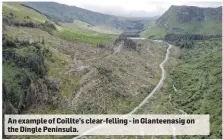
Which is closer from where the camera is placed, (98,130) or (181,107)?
(98,130)

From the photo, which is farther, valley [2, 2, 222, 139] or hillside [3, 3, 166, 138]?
valley [2, 2, 222, 139]

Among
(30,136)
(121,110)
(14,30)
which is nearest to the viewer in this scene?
(30,136)

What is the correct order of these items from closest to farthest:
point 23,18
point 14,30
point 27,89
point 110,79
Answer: point 27,89, point 110,79, point 14,30, point 23,18

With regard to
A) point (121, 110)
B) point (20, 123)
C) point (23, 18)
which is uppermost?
point (23, 18)

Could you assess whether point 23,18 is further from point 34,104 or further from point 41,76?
point 34,104

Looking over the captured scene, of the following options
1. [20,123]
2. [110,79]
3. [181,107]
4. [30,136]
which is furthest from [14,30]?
[20,123]

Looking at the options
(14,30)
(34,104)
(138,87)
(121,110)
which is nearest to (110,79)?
(138,87)

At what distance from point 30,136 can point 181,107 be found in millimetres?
35846

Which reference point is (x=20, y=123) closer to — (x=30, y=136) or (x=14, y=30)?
(x=30, y=136)

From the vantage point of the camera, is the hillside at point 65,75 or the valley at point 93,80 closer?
the hillside at point 65,75

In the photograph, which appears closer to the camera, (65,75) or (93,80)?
(65,75)

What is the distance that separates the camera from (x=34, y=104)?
69.8m

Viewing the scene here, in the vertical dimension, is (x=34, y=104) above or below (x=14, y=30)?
below

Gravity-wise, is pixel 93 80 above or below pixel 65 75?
below
